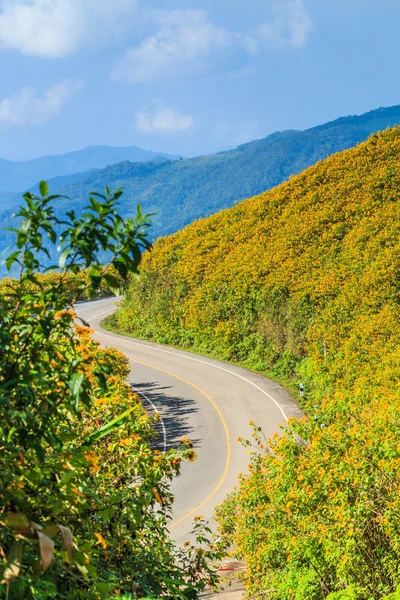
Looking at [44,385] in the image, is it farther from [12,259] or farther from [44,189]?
[44,189]

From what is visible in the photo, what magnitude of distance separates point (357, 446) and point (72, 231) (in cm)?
634

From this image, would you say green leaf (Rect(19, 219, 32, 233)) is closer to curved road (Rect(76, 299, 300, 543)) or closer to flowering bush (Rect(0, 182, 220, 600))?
flowering bush (Rect(0, 182, 220, 600))

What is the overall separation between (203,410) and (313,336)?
5303 millimetres

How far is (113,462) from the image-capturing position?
21.4 ft

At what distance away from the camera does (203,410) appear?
80.7ft

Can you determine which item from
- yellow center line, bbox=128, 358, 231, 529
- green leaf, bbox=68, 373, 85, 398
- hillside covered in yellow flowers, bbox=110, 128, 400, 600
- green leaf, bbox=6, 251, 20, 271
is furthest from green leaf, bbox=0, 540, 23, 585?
yellow center line, bbox=128, 358, 231, 529

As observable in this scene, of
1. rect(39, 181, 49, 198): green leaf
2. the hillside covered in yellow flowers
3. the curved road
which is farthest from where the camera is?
the curved road

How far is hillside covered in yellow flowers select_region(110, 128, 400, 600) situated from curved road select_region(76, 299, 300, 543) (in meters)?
1.22

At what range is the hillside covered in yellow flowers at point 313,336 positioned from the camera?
25.6ft

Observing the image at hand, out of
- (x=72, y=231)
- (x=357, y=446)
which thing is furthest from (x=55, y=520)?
(x=357, y=446)

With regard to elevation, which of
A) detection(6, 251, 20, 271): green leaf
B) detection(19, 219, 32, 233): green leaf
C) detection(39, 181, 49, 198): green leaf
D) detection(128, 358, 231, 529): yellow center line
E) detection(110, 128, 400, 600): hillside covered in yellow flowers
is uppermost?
detection(39, 181, 49, 198): green leaf

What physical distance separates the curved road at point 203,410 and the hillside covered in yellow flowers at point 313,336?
4.00ft

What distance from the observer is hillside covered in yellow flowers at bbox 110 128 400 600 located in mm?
7789

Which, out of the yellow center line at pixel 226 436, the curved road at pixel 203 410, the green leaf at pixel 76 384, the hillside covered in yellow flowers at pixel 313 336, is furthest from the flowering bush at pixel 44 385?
the yellow center line at pixel 226 436
